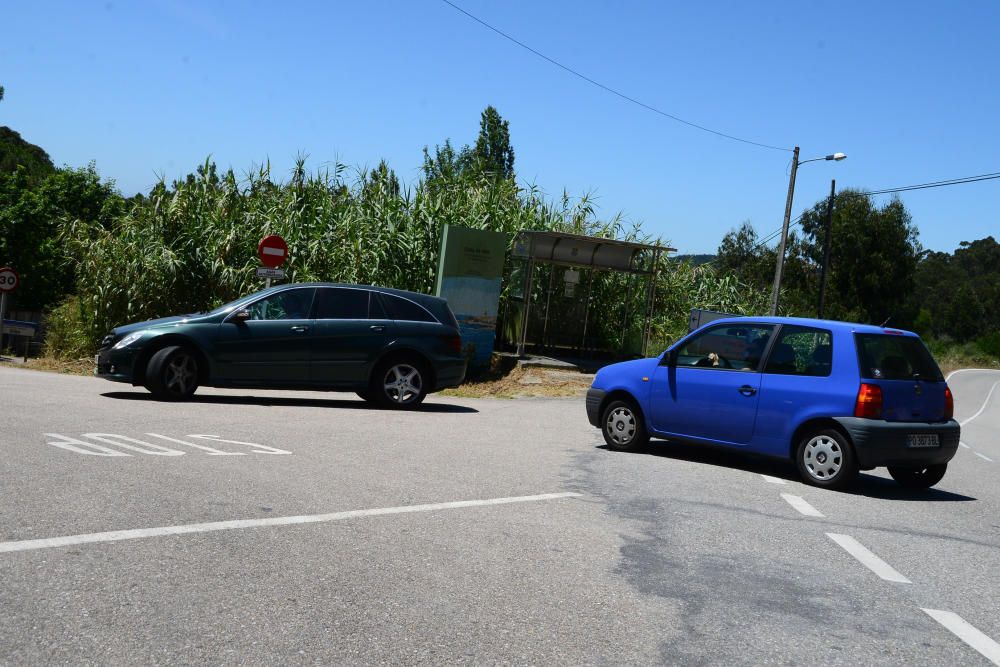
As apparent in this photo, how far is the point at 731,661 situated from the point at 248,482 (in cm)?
450

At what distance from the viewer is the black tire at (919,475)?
32.5ft

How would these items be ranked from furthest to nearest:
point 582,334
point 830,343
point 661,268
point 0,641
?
point 661,268
point 582,334
point 830,343
point 0,641

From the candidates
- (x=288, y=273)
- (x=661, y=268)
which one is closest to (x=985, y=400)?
(x=661, y=268)

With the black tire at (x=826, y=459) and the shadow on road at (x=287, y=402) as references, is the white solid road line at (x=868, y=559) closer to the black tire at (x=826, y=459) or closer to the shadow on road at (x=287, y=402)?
the black tire at (x=826, y=459)

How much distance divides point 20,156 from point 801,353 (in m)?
75.8

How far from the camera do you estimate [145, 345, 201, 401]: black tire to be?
13422 mm

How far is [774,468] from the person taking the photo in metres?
10.8

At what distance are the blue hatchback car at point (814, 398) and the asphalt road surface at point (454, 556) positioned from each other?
36 centimetres

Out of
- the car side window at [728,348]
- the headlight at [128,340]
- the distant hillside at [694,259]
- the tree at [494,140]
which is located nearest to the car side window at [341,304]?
the headlight at [128,340]

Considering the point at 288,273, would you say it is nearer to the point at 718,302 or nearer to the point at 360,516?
the point at 718,302

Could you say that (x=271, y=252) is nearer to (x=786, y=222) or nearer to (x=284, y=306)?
(x=284, y=306)

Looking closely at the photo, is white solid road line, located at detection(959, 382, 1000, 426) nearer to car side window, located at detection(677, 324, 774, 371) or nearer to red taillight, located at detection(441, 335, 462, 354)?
red taillight, located at detection(441, 335, 462, 354)

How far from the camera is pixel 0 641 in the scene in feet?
12.8

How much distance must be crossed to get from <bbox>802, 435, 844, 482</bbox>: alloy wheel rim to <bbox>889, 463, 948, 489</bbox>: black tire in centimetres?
98
